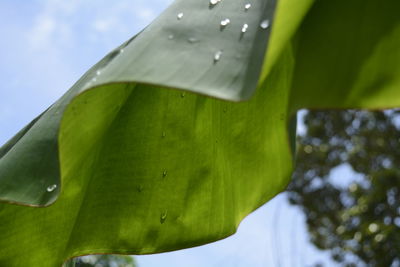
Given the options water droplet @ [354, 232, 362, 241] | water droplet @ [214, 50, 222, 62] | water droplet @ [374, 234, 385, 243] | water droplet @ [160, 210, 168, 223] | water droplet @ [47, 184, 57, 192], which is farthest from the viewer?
water droplet @ [354, 232, 362, 241]

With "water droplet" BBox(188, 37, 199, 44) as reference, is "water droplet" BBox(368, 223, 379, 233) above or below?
below

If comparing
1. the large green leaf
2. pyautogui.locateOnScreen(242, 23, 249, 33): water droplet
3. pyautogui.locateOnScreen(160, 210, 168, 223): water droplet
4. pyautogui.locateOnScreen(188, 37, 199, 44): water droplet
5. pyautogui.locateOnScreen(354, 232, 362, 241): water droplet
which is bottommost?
pyautogui.locateOnScreen(354, 232, 362, 241): water droplet

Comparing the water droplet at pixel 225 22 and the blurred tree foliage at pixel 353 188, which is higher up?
the water droplet at pixel 225 22

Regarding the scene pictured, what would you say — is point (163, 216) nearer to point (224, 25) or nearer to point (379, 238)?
point (224, 25)

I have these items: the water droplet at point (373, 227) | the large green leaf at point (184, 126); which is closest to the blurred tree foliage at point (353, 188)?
the water droplet at point (373, 227)

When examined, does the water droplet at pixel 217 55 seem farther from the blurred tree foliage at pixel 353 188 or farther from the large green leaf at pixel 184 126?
the blurred tree foliage at pixel 353 188

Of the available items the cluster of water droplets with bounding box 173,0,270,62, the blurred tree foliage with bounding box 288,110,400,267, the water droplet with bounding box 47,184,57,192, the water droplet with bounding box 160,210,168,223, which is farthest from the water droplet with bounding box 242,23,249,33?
the blurred tree foliage with bounding box 288,110,400,267

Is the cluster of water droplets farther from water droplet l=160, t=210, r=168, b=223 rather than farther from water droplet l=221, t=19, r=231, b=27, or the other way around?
water droplet l=160, t=210, r=168, b=223
